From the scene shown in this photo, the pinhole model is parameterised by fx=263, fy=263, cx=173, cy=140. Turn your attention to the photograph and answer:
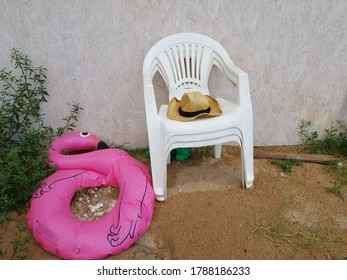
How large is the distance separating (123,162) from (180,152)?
61cm

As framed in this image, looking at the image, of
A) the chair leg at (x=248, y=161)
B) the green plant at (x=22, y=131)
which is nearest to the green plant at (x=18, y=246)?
the green plant at (x=22, y=131)

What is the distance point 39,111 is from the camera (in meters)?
2.49

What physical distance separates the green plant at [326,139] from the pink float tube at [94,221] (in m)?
1.71

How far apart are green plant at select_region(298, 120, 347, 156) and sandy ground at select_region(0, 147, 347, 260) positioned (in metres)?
0.31

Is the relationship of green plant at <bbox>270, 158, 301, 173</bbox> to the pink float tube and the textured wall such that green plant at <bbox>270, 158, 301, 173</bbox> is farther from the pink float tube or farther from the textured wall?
the pink float tube

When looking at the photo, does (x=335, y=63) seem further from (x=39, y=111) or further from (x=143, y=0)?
(x=39, y=111)

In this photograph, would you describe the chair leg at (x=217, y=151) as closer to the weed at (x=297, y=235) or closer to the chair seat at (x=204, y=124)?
the chair seat at (x=204, y=124)

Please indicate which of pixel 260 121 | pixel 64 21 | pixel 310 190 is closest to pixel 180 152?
pixel 260 121

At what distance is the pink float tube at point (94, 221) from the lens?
162 centimetres

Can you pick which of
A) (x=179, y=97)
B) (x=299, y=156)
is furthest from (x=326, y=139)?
(x=179, y=97)

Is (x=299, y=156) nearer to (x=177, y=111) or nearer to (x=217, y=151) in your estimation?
(x=217, y=151)

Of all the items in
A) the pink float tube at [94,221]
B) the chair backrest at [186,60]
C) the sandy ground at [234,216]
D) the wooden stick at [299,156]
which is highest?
the chair backrest at [186,60]

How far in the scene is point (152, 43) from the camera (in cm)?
227

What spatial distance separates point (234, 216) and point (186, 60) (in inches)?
52.6
